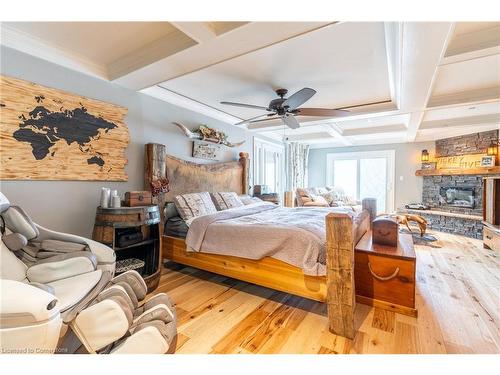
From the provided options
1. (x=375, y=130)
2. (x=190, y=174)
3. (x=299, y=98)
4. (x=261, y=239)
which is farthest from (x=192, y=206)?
(x=375, y=130)

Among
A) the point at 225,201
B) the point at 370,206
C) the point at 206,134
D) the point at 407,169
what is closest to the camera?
the point at 370,206

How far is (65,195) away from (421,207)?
708 cm

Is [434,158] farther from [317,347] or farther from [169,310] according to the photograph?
[169,310]

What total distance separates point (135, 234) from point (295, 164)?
5.14 metres

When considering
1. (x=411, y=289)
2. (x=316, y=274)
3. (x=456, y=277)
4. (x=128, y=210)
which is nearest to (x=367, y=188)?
(x=456, y=277)

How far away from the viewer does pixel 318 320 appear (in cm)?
189

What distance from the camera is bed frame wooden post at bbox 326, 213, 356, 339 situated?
5.38ft

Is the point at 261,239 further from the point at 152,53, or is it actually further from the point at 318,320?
the point at 152,53

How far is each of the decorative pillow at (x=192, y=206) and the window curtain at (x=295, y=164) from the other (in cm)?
383

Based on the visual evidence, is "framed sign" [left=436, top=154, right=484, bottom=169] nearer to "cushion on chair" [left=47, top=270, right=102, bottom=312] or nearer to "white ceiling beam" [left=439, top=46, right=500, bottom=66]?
"white ceiling beam" [left=439, top=46, right=500, bottom=66]

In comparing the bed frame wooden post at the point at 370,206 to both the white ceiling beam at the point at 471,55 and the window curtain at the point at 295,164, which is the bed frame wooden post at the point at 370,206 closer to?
the white ceiling beam at the point at 471,55

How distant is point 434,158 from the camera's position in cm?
598

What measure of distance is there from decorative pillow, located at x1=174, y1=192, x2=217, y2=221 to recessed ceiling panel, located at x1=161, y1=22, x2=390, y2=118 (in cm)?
145

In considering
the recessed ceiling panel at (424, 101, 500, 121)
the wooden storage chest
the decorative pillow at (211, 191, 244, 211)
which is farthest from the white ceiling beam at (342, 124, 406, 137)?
the wooden storage chest
